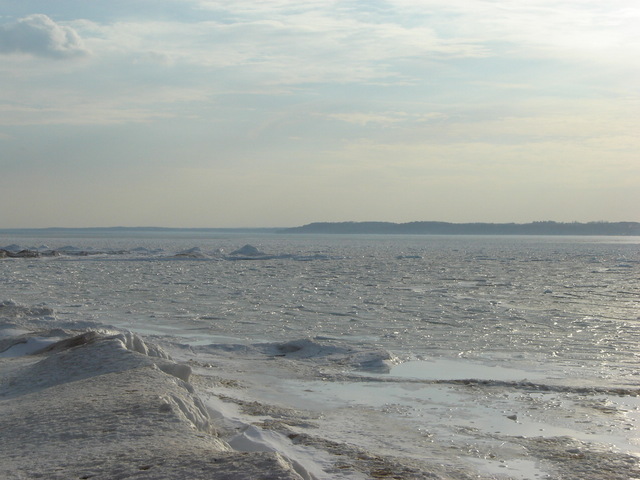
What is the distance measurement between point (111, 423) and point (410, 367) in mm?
4747

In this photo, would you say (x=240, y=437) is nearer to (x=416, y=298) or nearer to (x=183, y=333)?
(x=183, y=333)

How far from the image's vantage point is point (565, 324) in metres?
12.3

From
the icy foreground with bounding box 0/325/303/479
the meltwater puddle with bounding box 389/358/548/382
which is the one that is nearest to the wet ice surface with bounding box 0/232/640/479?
the meltwater puddle with bounding box 389/358/548/382

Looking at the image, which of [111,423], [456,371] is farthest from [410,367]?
[111,423]

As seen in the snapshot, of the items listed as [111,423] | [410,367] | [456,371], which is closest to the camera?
[111,423]

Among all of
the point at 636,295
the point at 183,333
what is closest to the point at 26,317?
the point at 183,333

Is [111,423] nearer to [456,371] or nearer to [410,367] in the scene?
[410,367]

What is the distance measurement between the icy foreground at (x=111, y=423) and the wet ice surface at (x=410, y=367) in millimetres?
575

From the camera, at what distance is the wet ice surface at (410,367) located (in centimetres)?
504

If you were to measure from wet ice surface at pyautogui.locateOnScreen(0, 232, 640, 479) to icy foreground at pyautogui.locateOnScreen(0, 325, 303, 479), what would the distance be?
0.58 m

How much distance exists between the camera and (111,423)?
448cm

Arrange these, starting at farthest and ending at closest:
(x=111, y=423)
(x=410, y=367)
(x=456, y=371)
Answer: (x=410, y=367) < (x=456, y=371) < (x=111, y=423)

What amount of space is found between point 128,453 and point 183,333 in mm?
7400

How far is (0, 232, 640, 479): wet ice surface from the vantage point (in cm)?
504
